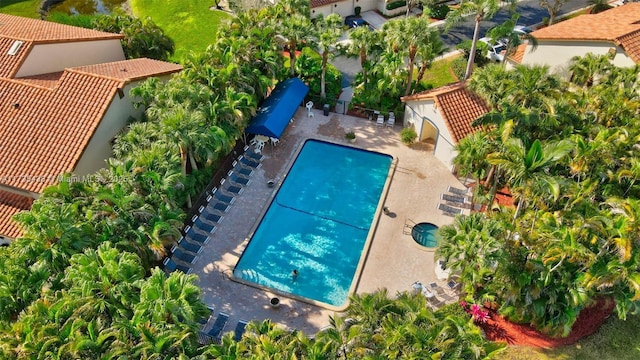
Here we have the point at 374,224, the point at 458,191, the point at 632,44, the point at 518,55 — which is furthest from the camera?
the point at 518,55

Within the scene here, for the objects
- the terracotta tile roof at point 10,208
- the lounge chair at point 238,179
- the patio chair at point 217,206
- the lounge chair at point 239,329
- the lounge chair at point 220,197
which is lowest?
the lounge chair at point 239,329

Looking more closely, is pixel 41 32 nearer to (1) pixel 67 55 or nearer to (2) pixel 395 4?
(1) pixel 67 55

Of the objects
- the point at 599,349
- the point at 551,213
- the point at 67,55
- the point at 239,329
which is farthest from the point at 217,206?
the point at 599,349

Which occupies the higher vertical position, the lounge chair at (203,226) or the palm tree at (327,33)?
the palm tree at (327,33)

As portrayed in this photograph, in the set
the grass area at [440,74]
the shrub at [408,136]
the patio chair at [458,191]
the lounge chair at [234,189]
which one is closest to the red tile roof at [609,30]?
the grass area at [440,74]

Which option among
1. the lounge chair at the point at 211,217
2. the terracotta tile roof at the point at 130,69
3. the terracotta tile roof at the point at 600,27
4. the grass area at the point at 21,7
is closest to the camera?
the lounge chair at the point at 211,217

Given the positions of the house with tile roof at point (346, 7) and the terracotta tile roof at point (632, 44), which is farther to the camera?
the house with tile roof at point (346, 7)

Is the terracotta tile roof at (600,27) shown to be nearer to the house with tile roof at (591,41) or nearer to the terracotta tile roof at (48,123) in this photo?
the house with tile roof at (591,41)

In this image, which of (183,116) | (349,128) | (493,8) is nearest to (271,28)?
(349,128)
